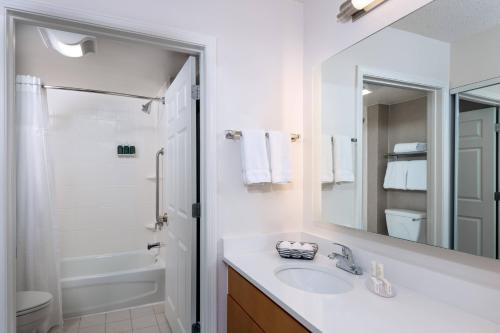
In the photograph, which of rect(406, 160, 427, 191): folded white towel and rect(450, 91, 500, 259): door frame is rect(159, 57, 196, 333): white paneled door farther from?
rect(450, 91, 500, 259): door frame

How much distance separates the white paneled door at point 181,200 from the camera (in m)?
1.75

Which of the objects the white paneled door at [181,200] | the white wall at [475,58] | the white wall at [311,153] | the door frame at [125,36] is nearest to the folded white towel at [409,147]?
the white wall at [475,58]

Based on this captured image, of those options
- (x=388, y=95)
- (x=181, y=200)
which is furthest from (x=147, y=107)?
(x=388, y=95)

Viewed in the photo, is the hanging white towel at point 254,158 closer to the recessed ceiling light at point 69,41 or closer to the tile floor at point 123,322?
the recessed ceiling light at point 69,41

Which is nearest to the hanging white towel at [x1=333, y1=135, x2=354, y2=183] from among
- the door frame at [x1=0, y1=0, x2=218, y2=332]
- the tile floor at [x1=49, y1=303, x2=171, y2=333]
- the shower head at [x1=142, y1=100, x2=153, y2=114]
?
the door frame at [x1=0, y1=0, x2=218, y2=332]

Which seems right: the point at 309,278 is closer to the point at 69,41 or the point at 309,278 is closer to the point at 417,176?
the point at 417,176

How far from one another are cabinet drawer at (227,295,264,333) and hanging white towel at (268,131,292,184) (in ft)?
2.21

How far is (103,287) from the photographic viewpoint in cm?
267

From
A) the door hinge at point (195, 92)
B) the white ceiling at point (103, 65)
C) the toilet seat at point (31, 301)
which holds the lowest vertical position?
the toilet seat at point (31, 301)

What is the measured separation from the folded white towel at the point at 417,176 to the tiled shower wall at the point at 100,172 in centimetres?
285

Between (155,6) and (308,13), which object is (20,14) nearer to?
(155,6)

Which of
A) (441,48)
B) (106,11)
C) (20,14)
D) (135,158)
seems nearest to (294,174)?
(441,48)

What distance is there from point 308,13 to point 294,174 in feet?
3.23

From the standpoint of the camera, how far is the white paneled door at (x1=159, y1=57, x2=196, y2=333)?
1.75 meters
